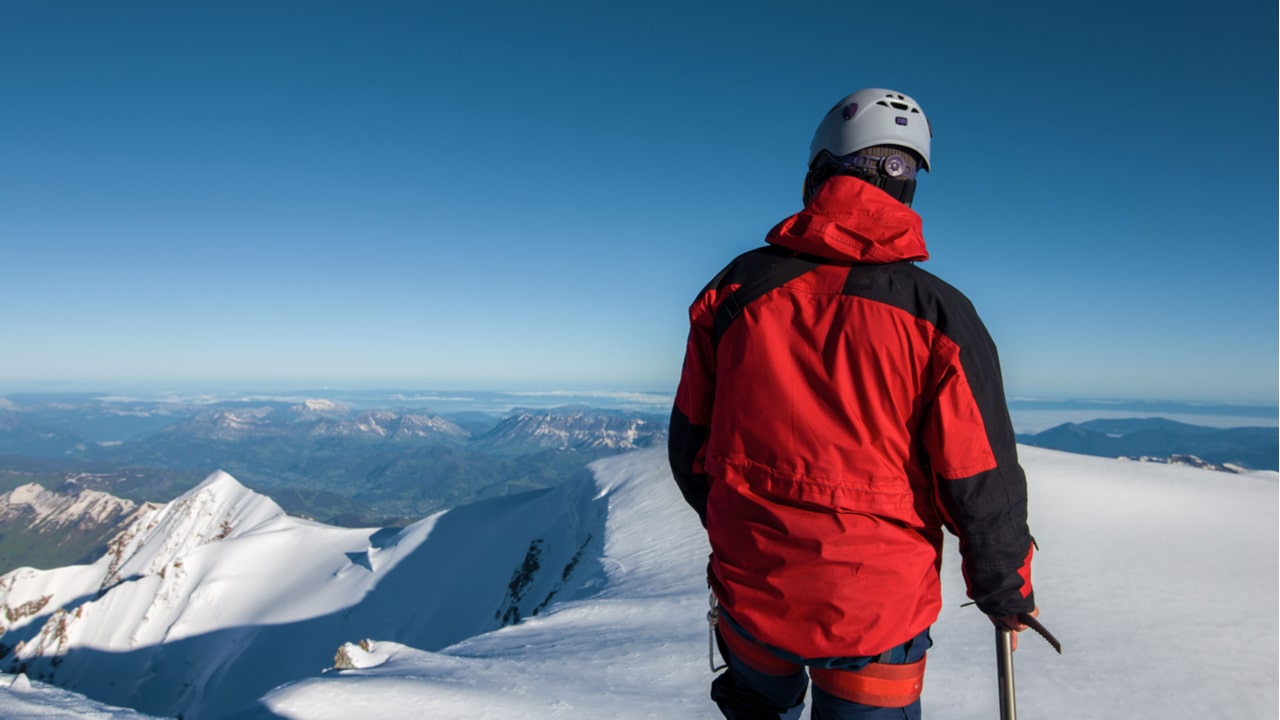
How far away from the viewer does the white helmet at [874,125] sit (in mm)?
3195

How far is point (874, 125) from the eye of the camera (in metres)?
3.23

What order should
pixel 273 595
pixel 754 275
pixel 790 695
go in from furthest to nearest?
pixel 273 595 → pixel 790 695 → pixel 754 275

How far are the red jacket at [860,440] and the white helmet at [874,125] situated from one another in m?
0.51

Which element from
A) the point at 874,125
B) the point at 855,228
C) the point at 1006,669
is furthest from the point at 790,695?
the point at 874,125

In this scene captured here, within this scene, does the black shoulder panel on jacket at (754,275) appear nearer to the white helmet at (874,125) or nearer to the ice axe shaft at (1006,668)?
the white helmet at (874,125)

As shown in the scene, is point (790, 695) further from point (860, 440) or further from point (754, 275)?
point (754, 275)

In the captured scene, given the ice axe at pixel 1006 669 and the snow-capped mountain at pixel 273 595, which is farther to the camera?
the snow-capped mountain at pixel 273 595

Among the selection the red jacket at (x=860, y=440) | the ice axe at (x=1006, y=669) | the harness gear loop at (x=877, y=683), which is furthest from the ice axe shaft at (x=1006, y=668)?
the harness gear loop at (x=877, y=683)

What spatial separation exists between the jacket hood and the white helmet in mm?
486

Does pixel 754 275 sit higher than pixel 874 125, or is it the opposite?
pixel 874 125

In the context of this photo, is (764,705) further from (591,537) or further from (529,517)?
(529,517)

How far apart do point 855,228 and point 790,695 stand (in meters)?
2.47

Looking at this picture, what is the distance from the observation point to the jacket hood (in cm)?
267

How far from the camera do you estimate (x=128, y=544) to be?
229 ft
